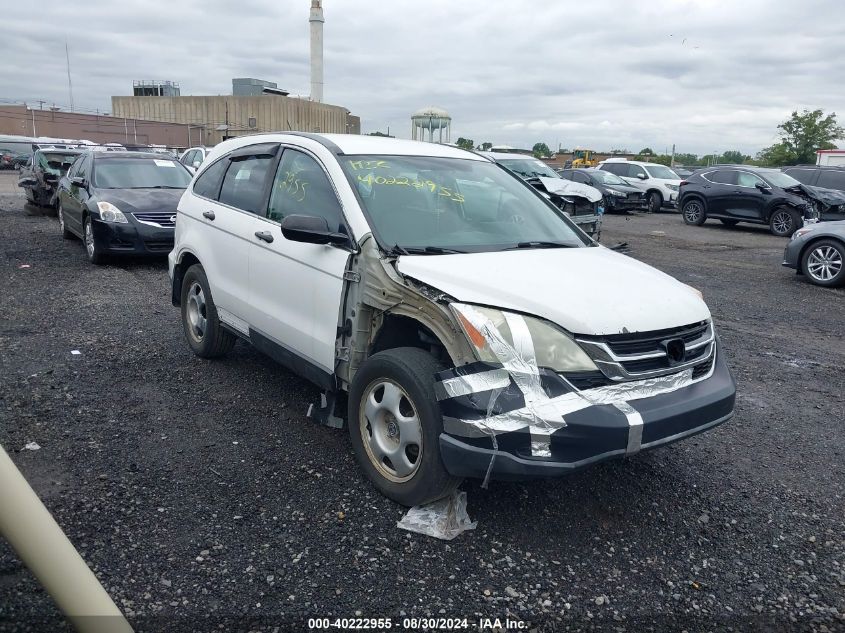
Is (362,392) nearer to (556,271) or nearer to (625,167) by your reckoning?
(556,271)

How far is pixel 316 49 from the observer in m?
68.9

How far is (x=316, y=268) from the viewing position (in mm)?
3943

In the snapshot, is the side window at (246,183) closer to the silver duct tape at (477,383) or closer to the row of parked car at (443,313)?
the row of parked car at (443,313)

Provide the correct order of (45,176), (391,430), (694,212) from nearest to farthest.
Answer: (391,430) → (45,176) → (694,212)

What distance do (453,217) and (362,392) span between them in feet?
4.15

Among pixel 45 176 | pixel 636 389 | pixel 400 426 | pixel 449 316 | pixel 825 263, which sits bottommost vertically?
pixel 400 426

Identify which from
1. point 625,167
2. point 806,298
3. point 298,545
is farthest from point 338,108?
point 298,545

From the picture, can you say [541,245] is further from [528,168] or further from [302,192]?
[528,168]

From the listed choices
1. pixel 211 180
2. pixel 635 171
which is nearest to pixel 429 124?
pixel 635 171

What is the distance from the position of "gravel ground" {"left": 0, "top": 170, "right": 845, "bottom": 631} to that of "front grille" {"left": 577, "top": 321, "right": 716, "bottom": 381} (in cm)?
87

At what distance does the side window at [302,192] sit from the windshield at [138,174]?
23.1ft

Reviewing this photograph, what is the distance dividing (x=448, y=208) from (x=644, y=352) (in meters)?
1.59

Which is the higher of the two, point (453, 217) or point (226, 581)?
point (453, 217)

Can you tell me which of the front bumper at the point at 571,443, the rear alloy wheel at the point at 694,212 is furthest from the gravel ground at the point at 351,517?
the rear alloy wheel at the point at 694,212
